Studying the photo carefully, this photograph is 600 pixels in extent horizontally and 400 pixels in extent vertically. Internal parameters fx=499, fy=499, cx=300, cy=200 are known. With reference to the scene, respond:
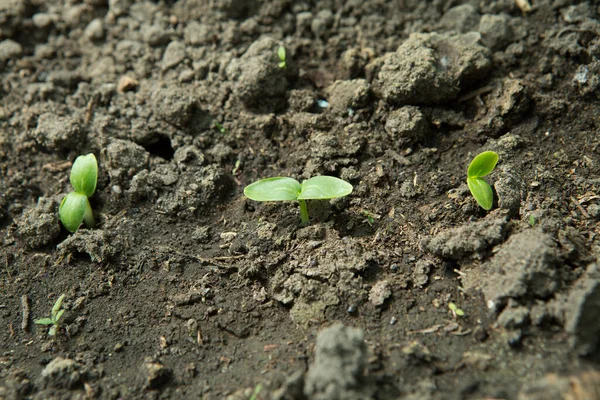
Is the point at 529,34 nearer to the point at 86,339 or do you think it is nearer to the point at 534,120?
the point at 534,120

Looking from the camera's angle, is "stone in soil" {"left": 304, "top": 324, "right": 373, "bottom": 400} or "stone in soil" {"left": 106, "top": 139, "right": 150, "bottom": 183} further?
"stone in soil" {"left": 106, "top": 139, "right": 150, "bottom": 183}

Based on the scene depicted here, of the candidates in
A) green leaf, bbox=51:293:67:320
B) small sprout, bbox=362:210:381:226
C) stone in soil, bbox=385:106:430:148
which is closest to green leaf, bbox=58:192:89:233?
green leaf, bbox=51:293:67:320

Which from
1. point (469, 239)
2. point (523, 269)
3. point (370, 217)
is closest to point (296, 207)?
point (370, 217)

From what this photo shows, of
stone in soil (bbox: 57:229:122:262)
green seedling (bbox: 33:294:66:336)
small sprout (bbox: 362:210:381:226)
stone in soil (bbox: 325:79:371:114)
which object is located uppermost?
stone in soil (bbox: 325:79:371:114)

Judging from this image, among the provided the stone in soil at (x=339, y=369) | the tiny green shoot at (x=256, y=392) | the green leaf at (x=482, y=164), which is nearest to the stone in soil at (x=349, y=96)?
the green leaf at (x=482, y=164)

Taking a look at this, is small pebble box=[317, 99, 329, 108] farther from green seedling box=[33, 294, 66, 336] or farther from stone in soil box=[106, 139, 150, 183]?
green seedling box=[33, 294, 66, 336]

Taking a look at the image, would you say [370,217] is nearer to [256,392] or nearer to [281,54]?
[256,392]
